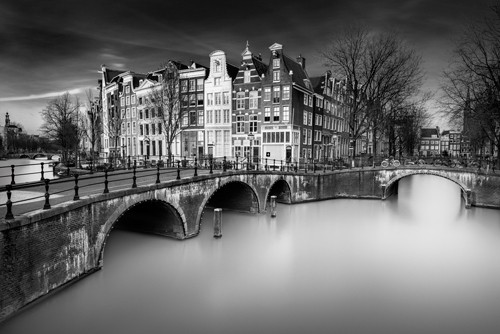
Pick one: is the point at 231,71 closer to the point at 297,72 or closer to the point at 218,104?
the point at 218,104

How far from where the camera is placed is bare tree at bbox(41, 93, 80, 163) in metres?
35.3

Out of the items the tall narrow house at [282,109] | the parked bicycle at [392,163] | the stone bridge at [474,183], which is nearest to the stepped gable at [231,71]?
the tall narrow house at [282,109]

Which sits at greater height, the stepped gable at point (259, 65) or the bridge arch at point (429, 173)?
the stepped gable at point (259, 65)

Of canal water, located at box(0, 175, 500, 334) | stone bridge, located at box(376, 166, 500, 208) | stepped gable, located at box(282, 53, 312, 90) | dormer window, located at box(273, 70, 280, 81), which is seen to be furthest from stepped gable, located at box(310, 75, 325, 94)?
canal water, located at box(0, 175, 500, 334)

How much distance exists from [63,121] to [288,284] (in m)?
34.3

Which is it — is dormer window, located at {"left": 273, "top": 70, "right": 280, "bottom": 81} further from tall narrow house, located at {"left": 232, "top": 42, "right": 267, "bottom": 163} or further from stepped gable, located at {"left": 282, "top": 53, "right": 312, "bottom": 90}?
tall narrow house, located at {"left": 232, "top": 42, "right": 267, "bottom": 163}

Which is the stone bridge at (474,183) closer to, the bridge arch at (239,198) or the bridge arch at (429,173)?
the bridge arch at (429,173)

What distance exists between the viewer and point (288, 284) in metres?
11.9

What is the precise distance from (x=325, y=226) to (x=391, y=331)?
11.2 m

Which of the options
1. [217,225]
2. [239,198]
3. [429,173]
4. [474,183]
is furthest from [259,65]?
[217,225]

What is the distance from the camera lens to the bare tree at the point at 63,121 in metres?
35.3

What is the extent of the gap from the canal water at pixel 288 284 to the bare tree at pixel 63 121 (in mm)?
23881

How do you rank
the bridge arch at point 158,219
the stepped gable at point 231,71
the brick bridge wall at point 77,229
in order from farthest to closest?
the stepped gable at point 231,71
the bridge arch at point 158,219
the brick bridge wall at point 77,229

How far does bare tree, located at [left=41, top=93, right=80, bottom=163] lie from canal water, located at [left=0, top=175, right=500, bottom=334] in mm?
23881
